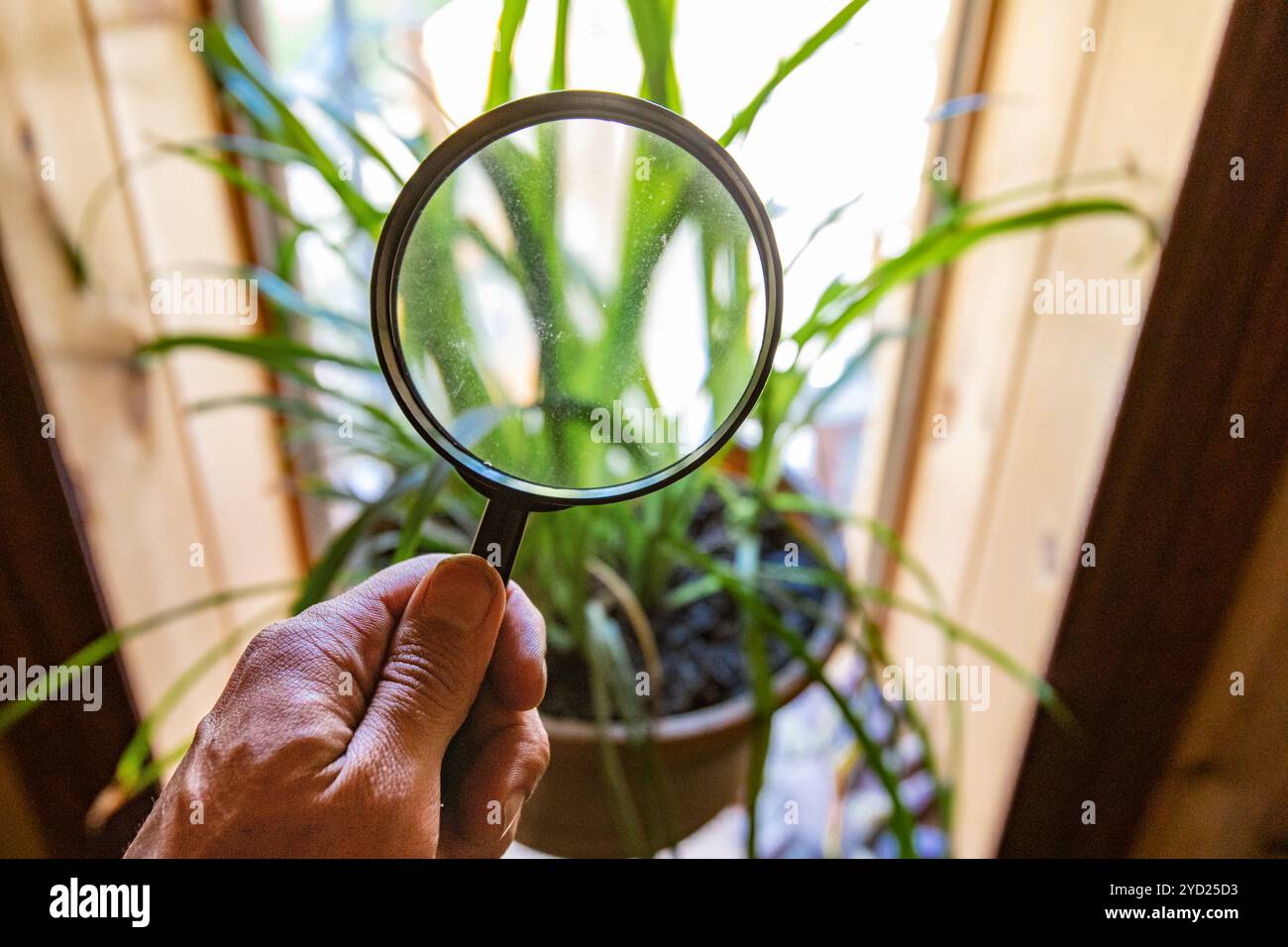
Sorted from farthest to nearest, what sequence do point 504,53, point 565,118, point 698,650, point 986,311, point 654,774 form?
1. point 986,311
2. point 698,650
3. point 654,774
4. point 504,53
5. point 565,118

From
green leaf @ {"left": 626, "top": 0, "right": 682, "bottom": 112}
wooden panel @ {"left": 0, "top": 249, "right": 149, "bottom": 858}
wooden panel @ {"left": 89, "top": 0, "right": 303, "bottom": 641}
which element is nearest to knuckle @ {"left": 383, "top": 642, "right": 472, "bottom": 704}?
wooden panel @ {"left": 0, "top": 249, "right": 149, "bottom": 858}

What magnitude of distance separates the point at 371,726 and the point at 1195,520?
1.13 feet

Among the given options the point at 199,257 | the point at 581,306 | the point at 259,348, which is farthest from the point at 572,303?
the point at 199,257

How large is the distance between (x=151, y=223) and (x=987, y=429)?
60cm

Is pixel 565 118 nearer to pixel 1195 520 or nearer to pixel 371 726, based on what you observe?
pixel 371 726

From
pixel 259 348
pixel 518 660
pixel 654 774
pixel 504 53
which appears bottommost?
pixel 654 774

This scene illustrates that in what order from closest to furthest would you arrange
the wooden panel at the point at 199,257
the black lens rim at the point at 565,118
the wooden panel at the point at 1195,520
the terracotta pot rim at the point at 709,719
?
the black lens rim at the point at 565,118, the wooden panel at the point at 1195,520, the terracotta pot rim at the point at 709,719, the wooden panel at the point at 199,257

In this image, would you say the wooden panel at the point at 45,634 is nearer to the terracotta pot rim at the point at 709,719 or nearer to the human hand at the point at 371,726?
the human hand at the point at 371,726

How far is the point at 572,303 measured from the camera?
315 mm

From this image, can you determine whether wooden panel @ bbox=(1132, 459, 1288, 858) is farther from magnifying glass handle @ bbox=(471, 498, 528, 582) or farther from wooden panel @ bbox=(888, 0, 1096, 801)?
magnifying glass handle @ bbox=(471, 498, 528, 582)

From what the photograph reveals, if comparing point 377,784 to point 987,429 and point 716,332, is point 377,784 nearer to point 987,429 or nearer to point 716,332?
point 716,332

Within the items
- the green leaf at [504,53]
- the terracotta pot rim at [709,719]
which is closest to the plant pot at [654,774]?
the terracotta pot rim at [709,719]

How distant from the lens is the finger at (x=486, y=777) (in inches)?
11.8

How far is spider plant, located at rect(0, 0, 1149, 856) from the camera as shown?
37 cm
